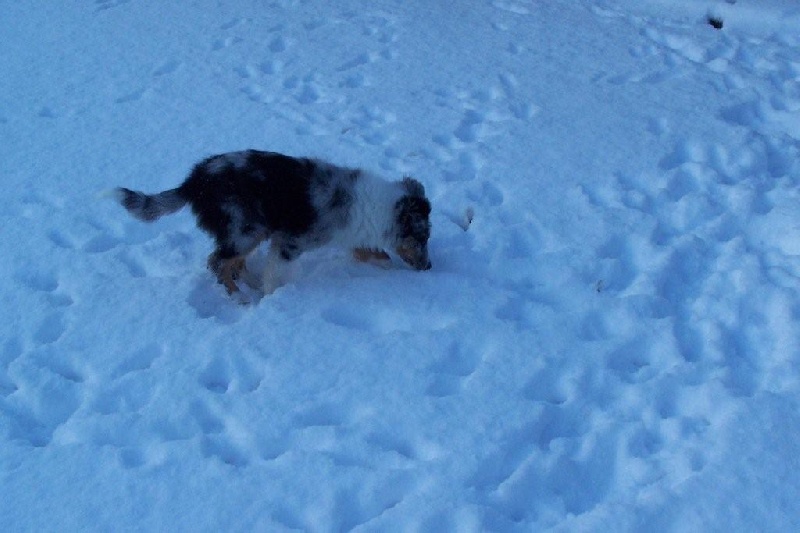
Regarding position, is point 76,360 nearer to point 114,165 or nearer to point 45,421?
point 45,421

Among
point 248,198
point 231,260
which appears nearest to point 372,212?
point 248,198

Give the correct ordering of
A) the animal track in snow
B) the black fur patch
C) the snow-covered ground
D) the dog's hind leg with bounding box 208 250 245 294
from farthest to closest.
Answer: the dog's hind leg with bounding box 208 250 245 294, the black fur patch, the animal track in snow, the snow-covered ground

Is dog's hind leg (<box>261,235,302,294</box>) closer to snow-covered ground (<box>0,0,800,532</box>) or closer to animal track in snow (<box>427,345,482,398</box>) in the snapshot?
snow-covered ground (<box>0,0,800,532</box>)

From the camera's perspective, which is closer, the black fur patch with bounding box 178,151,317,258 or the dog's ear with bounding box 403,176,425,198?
the black fur patch with bounding box 178,151,317,258

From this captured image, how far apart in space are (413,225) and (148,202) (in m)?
1.45

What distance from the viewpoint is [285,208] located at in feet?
12.5

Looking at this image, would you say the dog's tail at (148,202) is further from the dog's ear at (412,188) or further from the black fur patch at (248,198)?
the dog's ear at (412,188)

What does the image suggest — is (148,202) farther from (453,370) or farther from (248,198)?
(453,370)

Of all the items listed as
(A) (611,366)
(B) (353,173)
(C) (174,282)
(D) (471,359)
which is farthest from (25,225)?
(A) (611,366)

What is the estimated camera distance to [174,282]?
4.02 m

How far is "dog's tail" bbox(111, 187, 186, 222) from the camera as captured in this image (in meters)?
3.80

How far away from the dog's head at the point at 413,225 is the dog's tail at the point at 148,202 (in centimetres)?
120

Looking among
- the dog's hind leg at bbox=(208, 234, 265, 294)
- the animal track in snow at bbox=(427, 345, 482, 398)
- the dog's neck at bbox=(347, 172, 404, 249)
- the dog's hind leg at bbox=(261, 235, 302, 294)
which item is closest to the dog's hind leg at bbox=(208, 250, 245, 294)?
the dog's hind leg at bbox=(208, 234, 265, 294)

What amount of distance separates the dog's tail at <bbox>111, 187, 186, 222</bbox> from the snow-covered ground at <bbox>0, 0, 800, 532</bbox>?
43 cm
